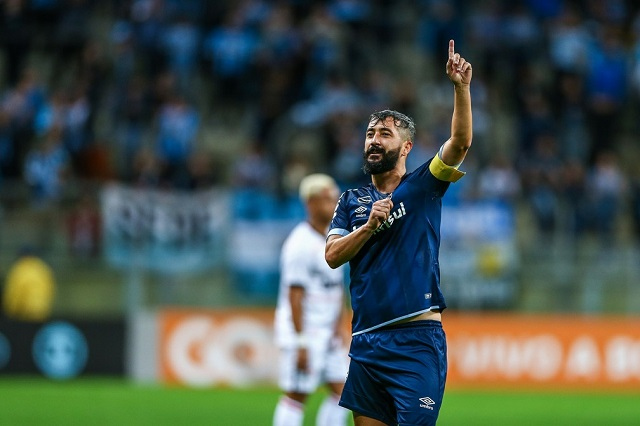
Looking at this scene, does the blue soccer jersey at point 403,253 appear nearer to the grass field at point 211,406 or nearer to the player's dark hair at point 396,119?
the player's dark hair at point 396,119

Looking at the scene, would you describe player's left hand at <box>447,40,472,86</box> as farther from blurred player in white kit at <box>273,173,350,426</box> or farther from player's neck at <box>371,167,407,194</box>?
blurred player in white kit at <box>273,173,350,426</box>

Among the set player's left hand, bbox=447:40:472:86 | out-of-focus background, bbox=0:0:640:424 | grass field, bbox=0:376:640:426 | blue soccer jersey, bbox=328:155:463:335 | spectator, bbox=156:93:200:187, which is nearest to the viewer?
player's left hand, bbox=447:40:472:86

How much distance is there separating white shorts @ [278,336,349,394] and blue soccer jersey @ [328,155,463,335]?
3447 millimetres

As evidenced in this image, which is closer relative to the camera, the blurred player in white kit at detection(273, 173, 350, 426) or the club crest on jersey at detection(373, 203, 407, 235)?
the club crest on jersey at detection(373, 203, 407, 235)

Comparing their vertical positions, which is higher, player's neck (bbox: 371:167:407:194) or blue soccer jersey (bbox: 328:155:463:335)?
player's neck (bbox: 371:167:407:194)

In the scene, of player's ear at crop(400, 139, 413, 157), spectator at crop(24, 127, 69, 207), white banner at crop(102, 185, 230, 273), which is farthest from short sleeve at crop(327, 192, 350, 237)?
spectator at crop(24, 127, 69, 207)

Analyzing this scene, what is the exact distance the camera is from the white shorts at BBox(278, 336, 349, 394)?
10922 mm

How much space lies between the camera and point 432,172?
738 centimetres

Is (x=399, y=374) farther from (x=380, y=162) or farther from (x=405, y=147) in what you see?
(x=405, y=147)

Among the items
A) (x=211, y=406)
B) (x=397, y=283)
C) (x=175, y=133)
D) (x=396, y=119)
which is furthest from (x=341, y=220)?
(x=175, y=133)

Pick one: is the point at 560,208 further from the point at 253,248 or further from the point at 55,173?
the point at 55,173

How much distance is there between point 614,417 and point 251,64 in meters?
10.7

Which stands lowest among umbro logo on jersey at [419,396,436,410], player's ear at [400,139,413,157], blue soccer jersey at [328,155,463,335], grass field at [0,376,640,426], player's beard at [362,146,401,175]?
grass field at [0,376,640,426]

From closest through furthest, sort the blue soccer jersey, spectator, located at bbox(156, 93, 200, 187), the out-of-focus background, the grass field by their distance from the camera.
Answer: the blue soccer jersey → the grass field → the out-of-focus background → spectator, located at bbox(156, 93, 200, 187)
